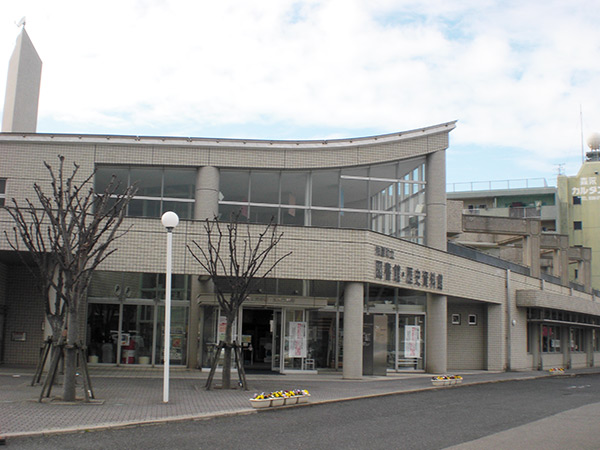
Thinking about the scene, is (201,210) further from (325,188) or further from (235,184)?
(325,188)

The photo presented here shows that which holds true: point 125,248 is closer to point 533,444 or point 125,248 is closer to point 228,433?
point 228,433

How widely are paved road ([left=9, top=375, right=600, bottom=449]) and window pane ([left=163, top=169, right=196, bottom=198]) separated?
1100 cm

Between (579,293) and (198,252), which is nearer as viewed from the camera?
(198,252)

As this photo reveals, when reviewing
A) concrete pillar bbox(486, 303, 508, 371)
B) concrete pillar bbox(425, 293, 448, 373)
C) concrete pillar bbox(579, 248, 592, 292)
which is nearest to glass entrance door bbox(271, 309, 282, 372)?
concrete pillar bbox(425, 293, 448, 373)

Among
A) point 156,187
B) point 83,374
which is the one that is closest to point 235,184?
point 156,187

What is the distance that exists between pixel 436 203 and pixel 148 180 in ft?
36.2

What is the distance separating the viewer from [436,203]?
26547 millimetres

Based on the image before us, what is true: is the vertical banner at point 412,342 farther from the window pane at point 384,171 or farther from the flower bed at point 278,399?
the flower bed at point 278,399

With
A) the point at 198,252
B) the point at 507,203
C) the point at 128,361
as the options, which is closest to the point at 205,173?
the point at 198,252

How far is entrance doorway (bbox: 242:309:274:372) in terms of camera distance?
23.1m

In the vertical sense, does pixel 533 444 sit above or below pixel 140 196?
below

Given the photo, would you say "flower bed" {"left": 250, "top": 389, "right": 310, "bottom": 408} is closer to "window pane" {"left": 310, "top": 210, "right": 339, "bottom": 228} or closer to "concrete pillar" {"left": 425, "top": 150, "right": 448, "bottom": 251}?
"window pane" {"left": 310, "top": 210, "right": 339, "bottom": 228}

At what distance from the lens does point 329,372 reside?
23594 mm

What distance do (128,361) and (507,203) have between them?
55.6 meters
